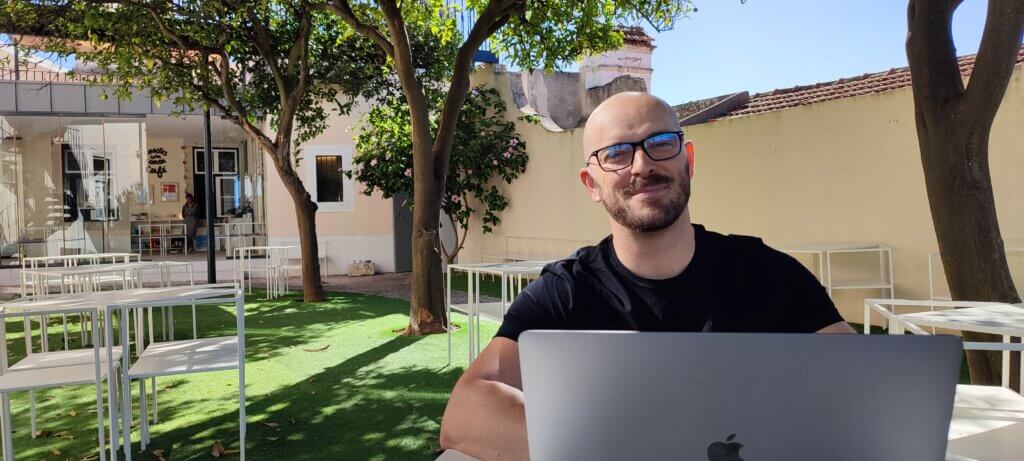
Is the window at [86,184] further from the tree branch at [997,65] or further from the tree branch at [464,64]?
the tree branch at [997,65]

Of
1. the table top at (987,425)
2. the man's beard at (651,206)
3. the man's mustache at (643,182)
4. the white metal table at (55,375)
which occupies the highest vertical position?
the man's mustache at (643,182)

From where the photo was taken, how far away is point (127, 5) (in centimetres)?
773

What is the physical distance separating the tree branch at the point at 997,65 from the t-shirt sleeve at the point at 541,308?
8.99 feet

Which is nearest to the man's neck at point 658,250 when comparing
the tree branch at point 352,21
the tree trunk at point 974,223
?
the tree trunk at point 974,223

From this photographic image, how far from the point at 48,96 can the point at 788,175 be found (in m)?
12.7

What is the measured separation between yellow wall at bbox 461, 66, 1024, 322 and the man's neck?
207 inches

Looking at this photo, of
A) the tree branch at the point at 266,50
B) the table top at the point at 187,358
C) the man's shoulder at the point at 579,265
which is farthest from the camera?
the tree branch at the point at 266,50

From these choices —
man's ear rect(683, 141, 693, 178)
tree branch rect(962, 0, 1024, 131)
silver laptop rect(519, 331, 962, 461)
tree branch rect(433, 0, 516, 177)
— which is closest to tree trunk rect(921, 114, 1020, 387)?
tree branch rect(962, 0, 1024, 131)

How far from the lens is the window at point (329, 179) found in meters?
13.6

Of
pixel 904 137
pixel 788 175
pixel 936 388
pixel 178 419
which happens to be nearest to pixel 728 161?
pixel 788 175

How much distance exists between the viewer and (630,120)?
1.30 meters

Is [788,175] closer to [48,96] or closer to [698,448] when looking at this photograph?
[698,448]

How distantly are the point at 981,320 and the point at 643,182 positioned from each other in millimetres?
1430

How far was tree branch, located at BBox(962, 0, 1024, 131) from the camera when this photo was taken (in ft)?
10.3
